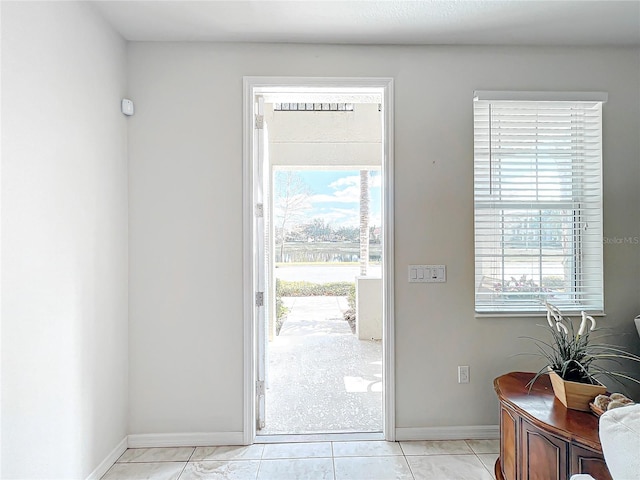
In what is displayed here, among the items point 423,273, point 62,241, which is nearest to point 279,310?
point 423,273

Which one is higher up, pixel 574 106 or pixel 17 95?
pixel 574 106

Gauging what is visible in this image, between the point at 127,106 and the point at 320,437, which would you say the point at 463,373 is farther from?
the point at 127,106

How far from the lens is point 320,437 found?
2473 millimetres

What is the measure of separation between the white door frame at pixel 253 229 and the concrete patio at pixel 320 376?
267 millimetres

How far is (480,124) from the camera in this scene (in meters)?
2.48

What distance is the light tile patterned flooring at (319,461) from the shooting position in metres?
2.09

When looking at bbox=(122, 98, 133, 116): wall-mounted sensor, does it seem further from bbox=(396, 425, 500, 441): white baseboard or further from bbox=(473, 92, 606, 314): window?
bbox=(396, 425, 500, 441): white baseboard

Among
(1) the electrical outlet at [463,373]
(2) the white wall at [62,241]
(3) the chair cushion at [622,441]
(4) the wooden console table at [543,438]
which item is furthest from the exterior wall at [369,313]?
(3) the chair cushion at [622,441]

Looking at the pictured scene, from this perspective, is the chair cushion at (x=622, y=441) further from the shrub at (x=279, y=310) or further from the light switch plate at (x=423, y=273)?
the shrub at (x=279, y=310)

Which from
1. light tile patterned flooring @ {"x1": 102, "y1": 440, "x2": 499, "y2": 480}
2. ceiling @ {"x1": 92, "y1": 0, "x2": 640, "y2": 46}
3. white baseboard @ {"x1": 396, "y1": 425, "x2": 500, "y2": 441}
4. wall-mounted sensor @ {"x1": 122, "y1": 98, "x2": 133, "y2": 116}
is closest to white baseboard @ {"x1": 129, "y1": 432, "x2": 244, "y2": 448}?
light tile patterned flooring @ {"x1": 102, "y1": 440, "x2": 499, "y2": 480}

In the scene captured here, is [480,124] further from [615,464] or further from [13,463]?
[13,463]

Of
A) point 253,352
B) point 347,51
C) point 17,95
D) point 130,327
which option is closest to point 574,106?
point 347,51

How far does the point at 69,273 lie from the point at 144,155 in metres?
0.89

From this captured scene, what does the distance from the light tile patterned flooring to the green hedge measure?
3.54 metres
